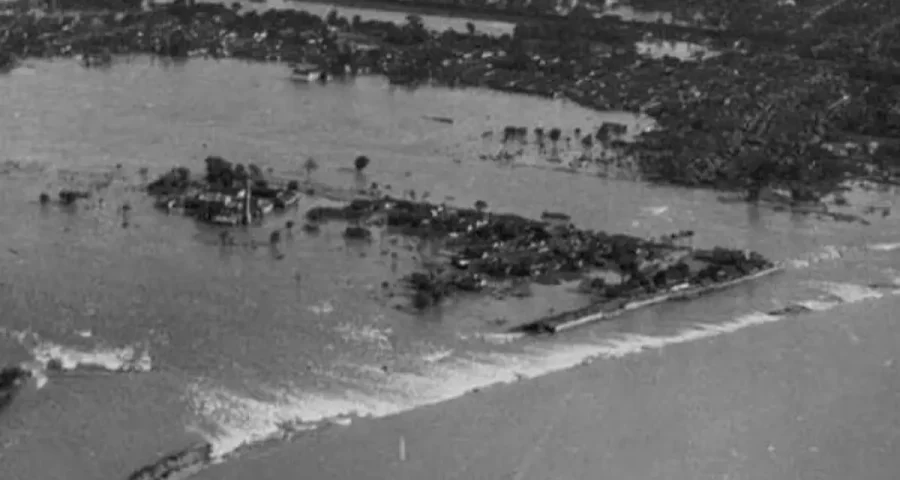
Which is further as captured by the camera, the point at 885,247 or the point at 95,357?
the point at 885,247

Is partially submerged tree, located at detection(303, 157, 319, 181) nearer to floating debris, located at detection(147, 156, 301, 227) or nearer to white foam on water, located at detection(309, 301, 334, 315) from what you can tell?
floating debris, located at detection(147, 156, 301, 227)

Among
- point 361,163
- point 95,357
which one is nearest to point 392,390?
point 95,357

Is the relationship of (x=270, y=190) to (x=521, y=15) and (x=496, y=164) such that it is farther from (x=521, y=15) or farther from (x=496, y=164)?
(x=521, y=15)

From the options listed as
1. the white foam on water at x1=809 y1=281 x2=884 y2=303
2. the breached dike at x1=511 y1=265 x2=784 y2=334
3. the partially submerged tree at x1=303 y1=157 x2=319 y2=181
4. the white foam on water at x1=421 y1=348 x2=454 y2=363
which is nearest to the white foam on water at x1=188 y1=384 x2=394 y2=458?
the white foam on water at x1=421 y1=348 x2=454 y2=363

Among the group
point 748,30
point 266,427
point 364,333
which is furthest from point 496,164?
point 748,30

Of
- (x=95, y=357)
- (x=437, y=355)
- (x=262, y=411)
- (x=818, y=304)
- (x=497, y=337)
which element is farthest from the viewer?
(x=818, y=304)

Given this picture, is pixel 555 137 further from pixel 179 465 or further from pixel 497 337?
pixel 179 465
